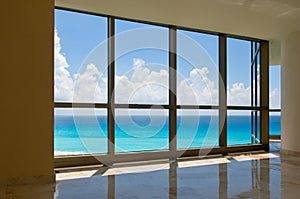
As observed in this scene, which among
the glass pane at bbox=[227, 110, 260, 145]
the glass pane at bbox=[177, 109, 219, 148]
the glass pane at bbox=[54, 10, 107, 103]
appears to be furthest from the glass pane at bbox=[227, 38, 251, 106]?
the glass pane at bbox=[54, 10, 107, 103]

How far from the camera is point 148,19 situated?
18.6 ft

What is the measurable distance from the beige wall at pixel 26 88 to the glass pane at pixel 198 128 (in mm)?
3076

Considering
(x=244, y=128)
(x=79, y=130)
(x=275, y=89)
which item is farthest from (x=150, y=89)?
(x=275, y=89)

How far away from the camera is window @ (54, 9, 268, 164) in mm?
5516

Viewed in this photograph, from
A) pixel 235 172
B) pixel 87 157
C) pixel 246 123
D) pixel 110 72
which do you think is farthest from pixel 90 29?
pixel 246 123

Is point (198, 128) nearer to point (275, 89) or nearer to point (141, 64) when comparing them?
point (141, 64)

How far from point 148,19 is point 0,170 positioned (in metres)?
3.51

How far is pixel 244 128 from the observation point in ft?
23.9

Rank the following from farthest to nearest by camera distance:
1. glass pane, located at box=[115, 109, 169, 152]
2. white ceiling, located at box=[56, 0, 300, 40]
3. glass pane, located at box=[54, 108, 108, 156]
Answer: glass pane, located at box=[115, 109, 169, 152], glass pane, located at box=[54, 108, 108, 156], white ceiling, located at box=[56, 0, 300, 40]

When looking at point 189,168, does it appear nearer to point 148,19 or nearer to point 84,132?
point 84,132

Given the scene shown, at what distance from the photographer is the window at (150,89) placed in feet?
18.1

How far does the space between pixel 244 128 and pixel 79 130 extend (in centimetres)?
380

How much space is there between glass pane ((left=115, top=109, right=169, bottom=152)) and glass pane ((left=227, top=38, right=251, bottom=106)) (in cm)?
175

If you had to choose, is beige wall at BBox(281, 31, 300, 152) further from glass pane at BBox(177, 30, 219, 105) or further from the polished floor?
glass pane at BBox(177, 30, 219, 105)
